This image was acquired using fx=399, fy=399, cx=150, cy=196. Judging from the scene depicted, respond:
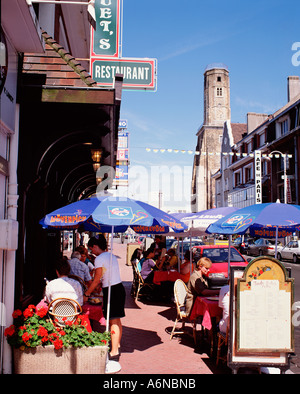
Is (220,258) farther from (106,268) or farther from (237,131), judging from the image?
(237,131)

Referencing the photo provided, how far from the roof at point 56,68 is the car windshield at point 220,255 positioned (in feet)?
31.1

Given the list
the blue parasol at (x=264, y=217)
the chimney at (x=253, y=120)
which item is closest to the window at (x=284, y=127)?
the chimney at (x=253, y=120)

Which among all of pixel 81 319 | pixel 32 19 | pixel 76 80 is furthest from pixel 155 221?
pixel 32 19

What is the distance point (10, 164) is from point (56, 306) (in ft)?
6.29

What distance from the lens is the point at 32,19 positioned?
4652 millimetres

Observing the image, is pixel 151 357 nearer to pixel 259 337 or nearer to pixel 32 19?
pixel 259 337

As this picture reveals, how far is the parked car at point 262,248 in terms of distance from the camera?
2867cm

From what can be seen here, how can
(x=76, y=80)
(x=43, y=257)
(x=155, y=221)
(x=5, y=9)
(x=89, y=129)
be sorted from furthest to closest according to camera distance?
(x=43, y=257)
(x=89, y=129)
(x=76, y=80)
(x=155, y=221)
(x=5, y=9)

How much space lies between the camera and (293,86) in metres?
41.1

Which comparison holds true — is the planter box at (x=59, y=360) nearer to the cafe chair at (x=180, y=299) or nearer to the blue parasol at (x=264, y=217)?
the cafe chair at (x=180, y=299)

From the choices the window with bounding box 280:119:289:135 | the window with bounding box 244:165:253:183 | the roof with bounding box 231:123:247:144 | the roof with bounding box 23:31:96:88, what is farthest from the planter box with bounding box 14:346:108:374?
the roof with bounding box 231:123:247:144

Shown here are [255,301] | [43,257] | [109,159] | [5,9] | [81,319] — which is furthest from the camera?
[109,159]

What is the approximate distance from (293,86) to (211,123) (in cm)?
4345

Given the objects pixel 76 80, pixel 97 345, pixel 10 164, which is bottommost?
pixel 97 345
